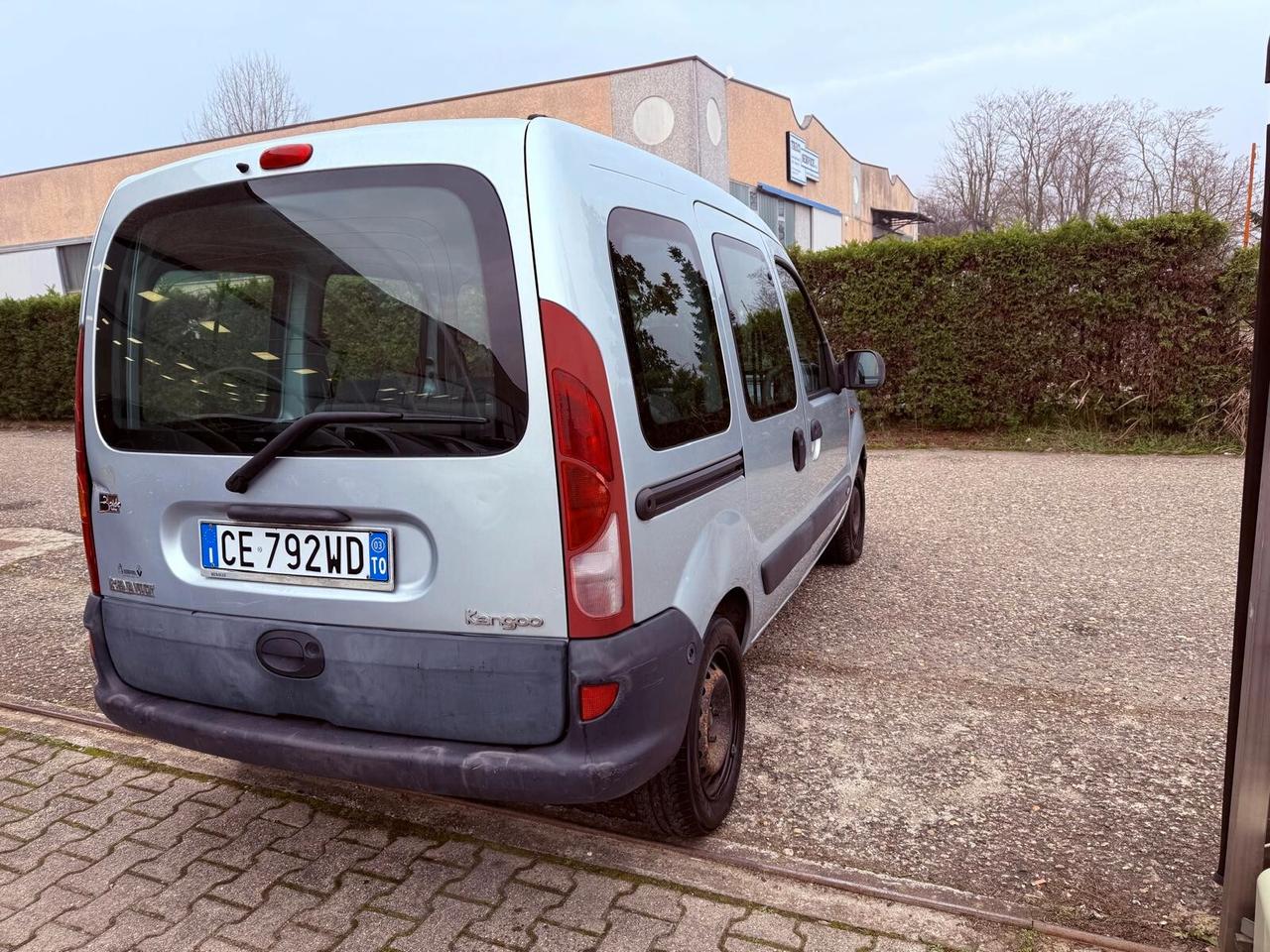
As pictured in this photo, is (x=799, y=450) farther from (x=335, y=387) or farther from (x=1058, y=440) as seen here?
(x=1058, y=440)

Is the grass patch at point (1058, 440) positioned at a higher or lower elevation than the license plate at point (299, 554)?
lower

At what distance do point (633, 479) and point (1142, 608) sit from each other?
353 cm

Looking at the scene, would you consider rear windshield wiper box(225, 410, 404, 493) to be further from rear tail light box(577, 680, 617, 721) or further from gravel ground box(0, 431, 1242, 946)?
gravel ground box(0, 431, 1242, 946)

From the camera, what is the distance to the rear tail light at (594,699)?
2086 mm

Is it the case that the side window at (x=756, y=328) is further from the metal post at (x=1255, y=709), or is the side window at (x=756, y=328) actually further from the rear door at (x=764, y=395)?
the metal post at (x=1255, y=709)

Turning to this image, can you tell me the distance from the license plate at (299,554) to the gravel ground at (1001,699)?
50.5 inches

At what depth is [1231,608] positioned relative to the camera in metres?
4.47

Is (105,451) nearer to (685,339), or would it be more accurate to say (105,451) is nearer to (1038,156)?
(685,339)

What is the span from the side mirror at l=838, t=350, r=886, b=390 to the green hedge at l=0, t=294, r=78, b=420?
12.7 meters

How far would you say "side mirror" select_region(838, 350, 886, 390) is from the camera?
14.4ft

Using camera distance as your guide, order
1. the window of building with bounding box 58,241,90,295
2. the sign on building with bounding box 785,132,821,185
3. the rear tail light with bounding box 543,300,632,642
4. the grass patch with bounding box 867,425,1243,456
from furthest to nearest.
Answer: the window of building with bounding box 58,241,90,295 < the sign on building with bounding box 785,132,821,185 < the grass patch with bounding box 867,425,1243,456 < the rear tail light with bounding box 543,300,632,642

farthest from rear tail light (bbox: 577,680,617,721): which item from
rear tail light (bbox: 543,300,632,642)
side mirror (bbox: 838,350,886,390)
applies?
side mirror (bbox: 838,350,886,390)

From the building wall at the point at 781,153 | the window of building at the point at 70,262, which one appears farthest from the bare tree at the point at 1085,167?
the window of building at the point at 70,262

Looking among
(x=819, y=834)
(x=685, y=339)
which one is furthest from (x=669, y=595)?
(x=819, y=834)
